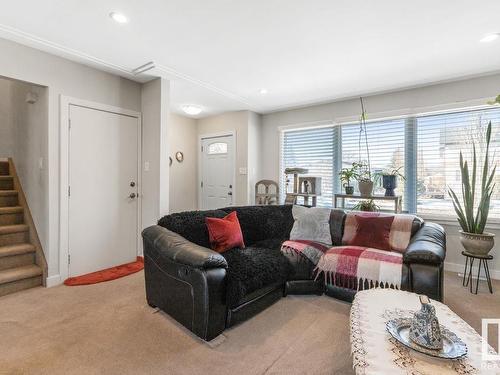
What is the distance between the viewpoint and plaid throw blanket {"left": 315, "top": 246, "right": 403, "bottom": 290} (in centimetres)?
223

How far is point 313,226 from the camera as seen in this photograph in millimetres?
3125

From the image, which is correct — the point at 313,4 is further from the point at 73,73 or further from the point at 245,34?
the point at 73,73

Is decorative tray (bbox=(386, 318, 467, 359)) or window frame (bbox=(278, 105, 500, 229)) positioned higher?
window frame (bbox=(278, 105, 500, 229))

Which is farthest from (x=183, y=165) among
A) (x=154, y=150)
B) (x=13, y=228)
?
(x=13, y=228)

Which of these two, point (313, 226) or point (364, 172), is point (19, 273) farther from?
point (364, 172)

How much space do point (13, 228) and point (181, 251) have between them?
2.49 metres

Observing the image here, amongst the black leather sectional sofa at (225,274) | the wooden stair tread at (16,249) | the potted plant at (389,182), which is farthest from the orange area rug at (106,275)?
the potted plant at (389,182)

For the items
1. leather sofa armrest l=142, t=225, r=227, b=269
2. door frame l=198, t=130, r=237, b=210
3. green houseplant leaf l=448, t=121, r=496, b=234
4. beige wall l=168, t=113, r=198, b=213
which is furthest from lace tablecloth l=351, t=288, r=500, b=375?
beige wall l=168, t=113, r=198, b=213

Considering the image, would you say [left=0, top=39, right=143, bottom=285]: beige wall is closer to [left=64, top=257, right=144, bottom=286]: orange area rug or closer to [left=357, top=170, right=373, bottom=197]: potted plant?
[left=64, top=257, right=144, bottom=286]: orange area rug

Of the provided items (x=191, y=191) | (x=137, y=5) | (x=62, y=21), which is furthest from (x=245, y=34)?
(x=191, y=191)

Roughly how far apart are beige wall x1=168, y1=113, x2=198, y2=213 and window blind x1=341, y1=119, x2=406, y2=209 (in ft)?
9.57

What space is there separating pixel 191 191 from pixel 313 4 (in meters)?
4.02

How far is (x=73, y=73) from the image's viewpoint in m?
3.01

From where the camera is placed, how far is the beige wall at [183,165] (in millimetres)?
4977
